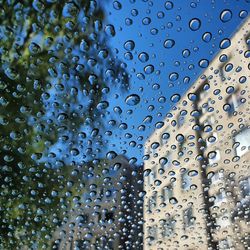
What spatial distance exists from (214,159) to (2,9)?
916mm

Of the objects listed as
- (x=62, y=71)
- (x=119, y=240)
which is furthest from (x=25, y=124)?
(x=119, y=240)

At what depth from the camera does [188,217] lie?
1.41 meters

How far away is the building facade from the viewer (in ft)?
2.93

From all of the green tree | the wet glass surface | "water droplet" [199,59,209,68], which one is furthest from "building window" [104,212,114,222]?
"water droplet" [199,59,209,68]

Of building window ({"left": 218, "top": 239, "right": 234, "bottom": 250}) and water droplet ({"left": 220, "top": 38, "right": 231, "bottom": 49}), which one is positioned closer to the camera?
water droplet ({"left": 220, "top": 38, "right": 231, "bottom": 49})

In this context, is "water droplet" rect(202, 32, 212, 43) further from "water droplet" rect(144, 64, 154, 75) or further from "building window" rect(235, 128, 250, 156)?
"building window" rect(235, 128, 250, 156)

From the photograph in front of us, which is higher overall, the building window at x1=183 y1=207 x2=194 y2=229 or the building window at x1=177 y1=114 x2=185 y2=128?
the building window at x1=177 y1=114 x2=185 y2=128

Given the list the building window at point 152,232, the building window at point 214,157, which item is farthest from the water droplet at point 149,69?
the building window at point 152,232

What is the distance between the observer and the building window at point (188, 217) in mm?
1376

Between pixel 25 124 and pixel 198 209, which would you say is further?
pixel 198 209

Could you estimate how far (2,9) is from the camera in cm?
84

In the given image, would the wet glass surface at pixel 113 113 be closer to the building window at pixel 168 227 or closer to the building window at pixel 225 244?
the building window at pixel 168 227

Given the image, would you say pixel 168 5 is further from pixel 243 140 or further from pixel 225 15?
pixel 243 140

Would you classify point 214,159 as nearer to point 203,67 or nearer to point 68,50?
point 203,67
